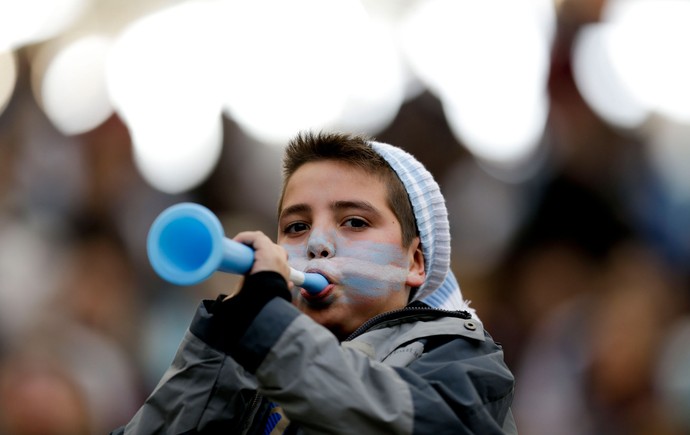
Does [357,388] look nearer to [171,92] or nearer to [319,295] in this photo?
[319,295]

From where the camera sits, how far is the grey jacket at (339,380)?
66.8 inches

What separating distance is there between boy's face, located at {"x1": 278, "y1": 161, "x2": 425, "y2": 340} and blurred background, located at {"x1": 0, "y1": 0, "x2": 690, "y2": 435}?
5.99 ft

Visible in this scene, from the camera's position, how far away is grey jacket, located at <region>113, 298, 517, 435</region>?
1.70 m

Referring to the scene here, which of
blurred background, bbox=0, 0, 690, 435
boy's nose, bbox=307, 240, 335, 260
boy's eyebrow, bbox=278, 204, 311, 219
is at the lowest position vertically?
blurred background, bbox=0, 0, 690, 435

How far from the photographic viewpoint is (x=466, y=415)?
1850 mm

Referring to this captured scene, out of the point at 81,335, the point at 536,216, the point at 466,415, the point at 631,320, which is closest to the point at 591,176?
the point at 536,216

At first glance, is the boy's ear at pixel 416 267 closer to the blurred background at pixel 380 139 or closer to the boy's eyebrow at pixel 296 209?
the boy's eyebrow at pixel 296 209

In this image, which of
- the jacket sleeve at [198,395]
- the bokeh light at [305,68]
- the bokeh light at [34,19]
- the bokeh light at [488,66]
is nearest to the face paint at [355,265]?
the jacket sleeve at [198,395]

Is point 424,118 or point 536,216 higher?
point 424,118

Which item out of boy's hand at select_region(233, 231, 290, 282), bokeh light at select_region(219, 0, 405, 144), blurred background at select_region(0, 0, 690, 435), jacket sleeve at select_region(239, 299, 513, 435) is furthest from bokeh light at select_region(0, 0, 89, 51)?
jacket sleeve at select_region(239, 299, 513, 435)

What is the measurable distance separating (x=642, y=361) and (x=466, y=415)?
2479 mm

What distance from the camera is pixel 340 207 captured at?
224 cm

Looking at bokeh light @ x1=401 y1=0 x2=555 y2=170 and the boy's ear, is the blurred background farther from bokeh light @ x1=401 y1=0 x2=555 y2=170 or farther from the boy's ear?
the boy's ear

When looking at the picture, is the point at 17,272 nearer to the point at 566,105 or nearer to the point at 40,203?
the point at 40,203
